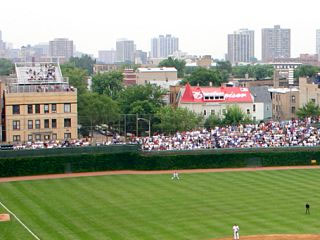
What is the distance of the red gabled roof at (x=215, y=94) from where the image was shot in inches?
3912

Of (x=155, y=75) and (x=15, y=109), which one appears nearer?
(x=15, y=109)

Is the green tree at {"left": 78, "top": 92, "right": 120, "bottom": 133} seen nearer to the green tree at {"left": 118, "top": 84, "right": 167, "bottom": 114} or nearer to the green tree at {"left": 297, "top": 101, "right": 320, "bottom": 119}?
the green tree at {"left": 118, "top": 84, "right": 167, "bottom": 114}

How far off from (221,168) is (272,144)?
20.0ft

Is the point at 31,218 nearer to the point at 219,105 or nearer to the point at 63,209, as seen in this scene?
the point at 63,209

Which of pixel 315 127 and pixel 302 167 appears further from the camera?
pixel 315 127

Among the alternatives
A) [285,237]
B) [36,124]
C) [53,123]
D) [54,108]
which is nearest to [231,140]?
[53,123]

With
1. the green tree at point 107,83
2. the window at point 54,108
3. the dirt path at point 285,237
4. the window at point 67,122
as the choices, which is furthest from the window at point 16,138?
the green tree at point 107,83

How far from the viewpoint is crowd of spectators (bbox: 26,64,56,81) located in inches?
3258

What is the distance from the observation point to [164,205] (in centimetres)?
5038

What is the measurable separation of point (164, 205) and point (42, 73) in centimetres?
3741

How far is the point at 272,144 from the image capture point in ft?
235

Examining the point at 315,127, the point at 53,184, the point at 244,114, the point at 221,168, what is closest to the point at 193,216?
the point at 53,184

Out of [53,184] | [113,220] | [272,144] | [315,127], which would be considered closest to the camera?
[113,220]

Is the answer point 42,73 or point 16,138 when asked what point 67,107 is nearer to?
point 42,73
